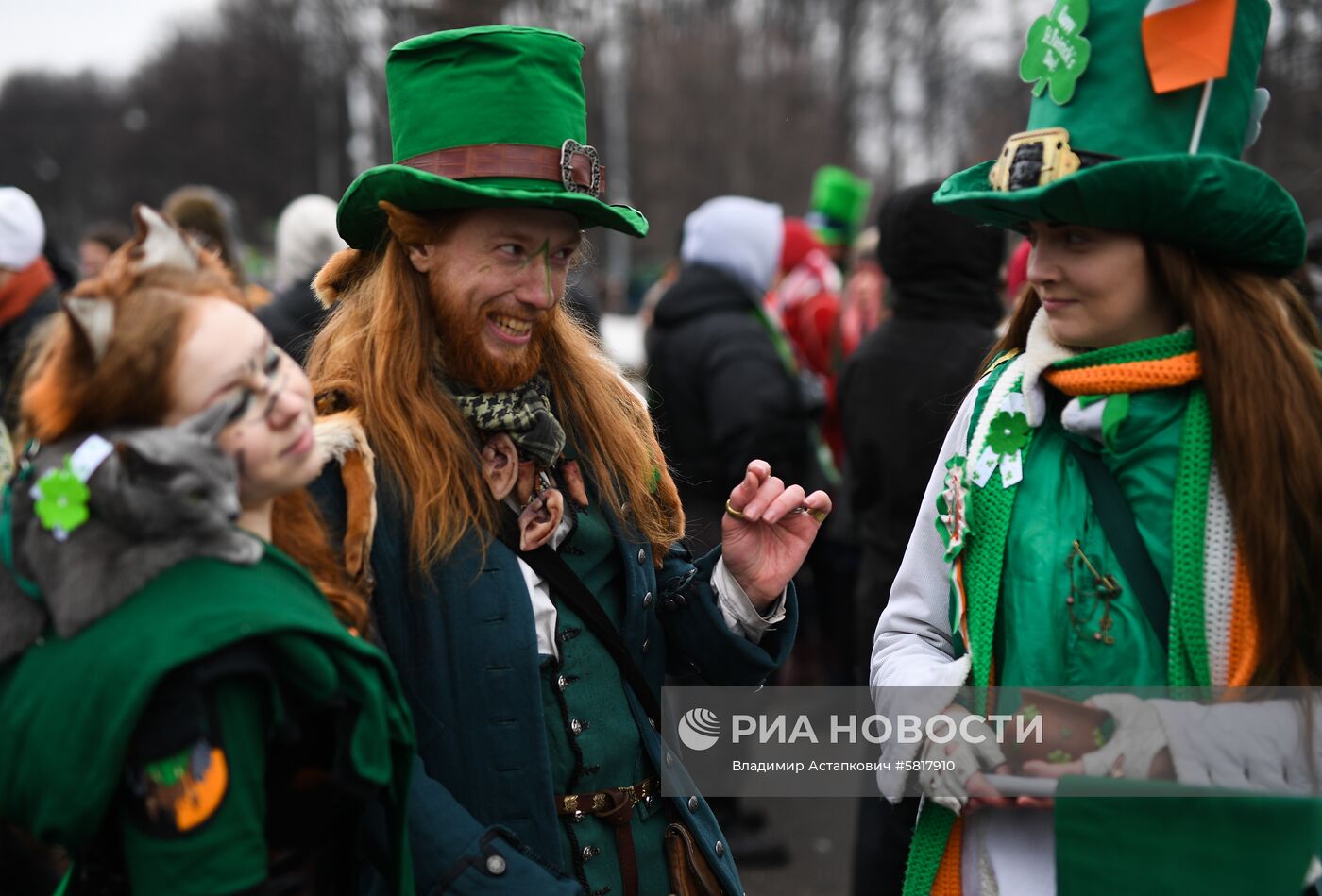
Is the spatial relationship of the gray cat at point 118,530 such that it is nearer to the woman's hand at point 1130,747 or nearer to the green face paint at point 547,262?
the green face paint at point 547,262

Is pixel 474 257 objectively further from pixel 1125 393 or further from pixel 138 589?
pixel 1125 393

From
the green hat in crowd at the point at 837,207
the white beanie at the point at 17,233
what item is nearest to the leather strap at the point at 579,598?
the white beanie at the point at 17,233

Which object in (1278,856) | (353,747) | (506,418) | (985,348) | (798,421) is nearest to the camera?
(353,747)

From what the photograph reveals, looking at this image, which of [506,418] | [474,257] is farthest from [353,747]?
[474,257]

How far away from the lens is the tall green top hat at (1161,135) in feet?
7.07

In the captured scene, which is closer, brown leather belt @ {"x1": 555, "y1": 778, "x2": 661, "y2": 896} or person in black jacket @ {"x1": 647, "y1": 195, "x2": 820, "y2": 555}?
brown leather belt @ {"x1": 555, "y1": 778, "x2": 661, "y2": 896}

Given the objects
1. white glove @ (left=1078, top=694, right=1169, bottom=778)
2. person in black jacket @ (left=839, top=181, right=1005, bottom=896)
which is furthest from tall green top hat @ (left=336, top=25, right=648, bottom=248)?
person in black jacket @ (left=839, top=181, right=1005, bottom=896)

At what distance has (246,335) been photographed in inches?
72.3

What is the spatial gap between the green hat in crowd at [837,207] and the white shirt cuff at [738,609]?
6.84 metres

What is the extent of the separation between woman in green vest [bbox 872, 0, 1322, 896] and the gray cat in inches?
50.5

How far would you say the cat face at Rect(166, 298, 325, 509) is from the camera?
5.84 feet

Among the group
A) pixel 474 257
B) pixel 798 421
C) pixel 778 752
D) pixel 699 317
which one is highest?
pixel 474 257

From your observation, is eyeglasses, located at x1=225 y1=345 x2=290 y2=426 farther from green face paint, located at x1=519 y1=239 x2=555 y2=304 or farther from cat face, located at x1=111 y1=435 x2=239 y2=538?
green face paint, located at x1=519 y1=239 x2=555 y2=304

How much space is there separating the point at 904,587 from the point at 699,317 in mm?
3093
